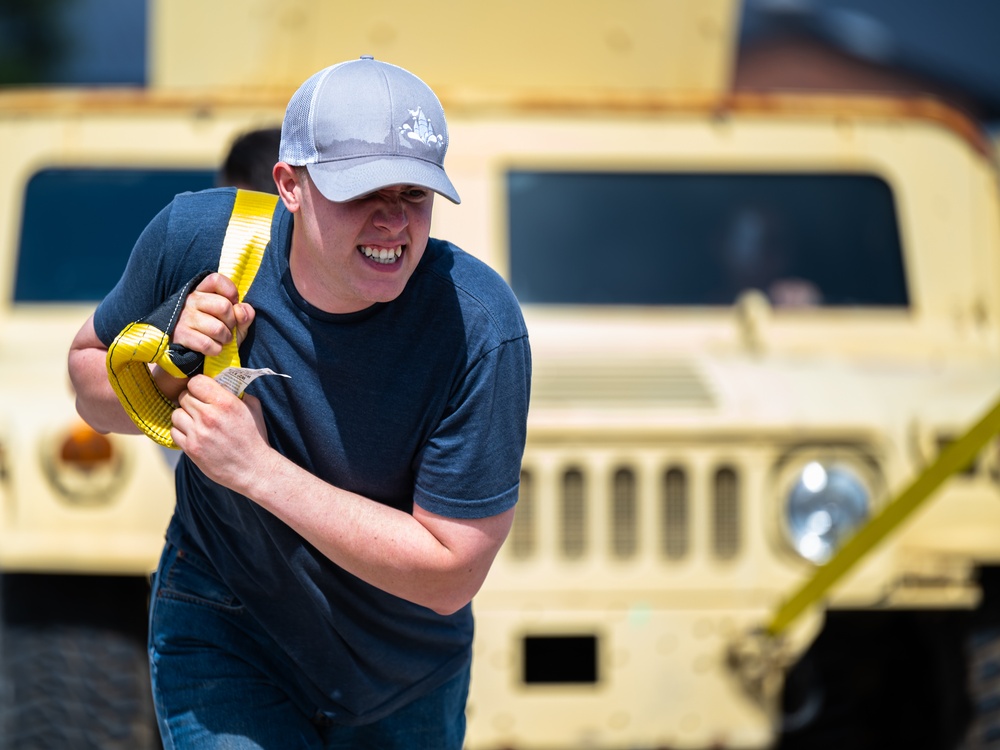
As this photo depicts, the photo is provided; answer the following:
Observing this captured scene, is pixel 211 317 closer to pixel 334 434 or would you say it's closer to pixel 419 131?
pixel 334 434

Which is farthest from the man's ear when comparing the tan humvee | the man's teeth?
the tan humvee

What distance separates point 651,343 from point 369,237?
2.34m

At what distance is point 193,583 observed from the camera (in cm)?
203

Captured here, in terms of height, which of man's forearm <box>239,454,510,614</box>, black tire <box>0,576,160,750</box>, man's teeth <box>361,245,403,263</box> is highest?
man's teeth <box>361,245,403,263</box>

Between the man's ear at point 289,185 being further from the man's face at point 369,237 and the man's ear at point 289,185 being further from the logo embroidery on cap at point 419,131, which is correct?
the logo embroidery on cap at point 419,131

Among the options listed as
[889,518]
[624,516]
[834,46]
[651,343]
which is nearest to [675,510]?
[624,516]

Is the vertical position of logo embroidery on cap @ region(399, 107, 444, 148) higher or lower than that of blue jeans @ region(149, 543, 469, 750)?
higher

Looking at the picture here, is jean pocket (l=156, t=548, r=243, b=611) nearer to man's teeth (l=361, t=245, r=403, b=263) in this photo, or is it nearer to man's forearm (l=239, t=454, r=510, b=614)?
man's forearm (l=239, t=454, r=510, b=614)

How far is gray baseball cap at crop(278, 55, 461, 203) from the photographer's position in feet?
5.41

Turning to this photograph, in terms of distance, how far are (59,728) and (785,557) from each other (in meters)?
1.77

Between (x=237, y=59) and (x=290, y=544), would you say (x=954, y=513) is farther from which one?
(x=237, y=59)

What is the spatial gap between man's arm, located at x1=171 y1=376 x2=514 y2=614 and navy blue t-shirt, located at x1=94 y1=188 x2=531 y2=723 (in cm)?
4

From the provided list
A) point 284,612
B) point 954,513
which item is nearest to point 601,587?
point 954,513

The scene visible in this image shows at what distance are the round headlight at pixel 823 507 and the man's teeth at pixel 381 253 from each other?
6.32ft
